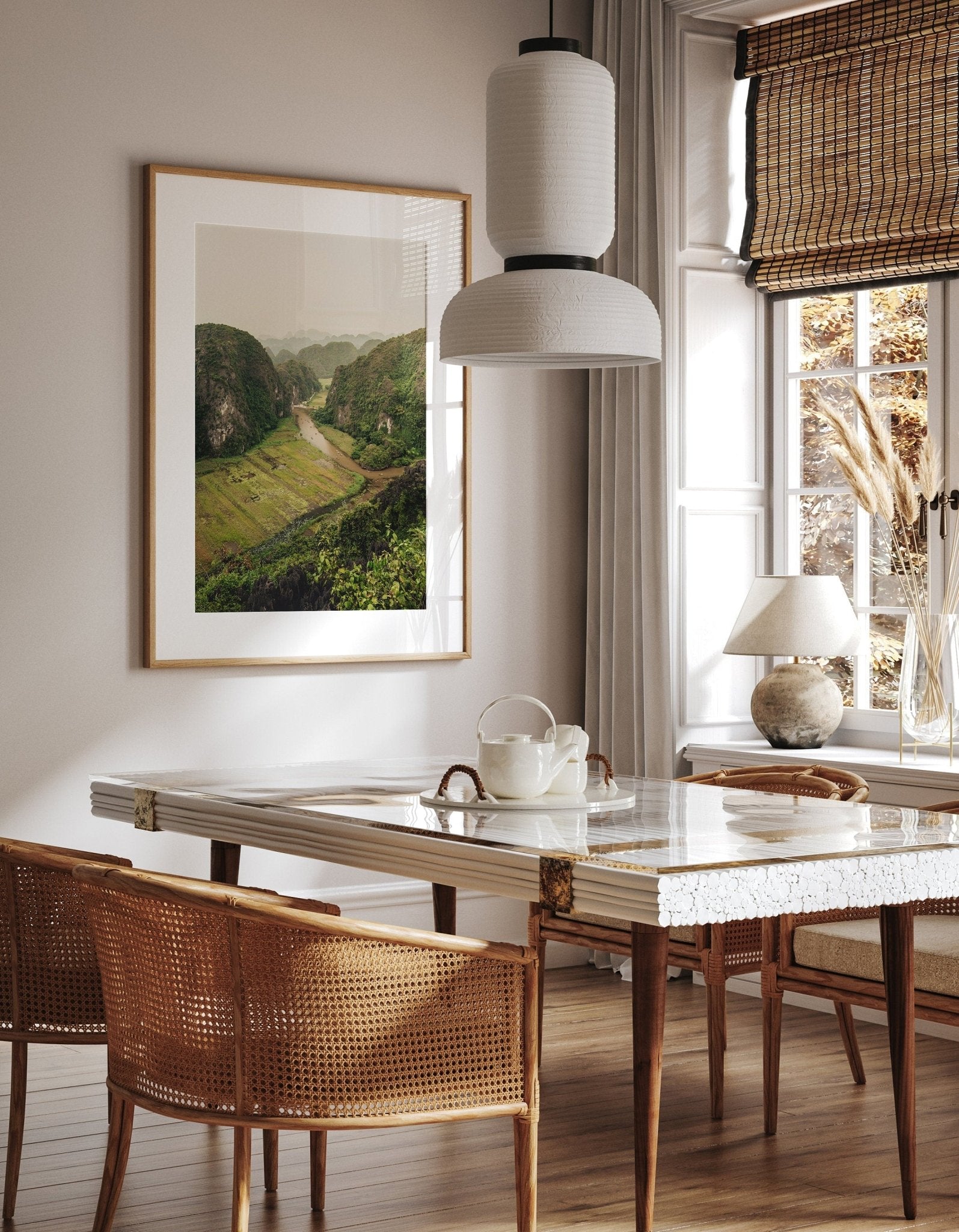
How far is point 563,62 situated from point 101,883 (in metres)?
1.66

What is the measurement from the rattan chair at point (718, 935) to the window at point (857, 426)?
4.06ft

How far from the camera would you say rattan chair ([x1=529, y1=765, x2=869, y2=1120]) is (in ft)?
12.1

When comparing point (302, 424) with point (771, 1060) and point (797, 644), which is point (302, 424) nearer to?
point (797, 644)

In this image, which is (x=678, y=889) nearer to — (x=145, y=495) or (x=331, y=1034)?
(x=331, y=1034)

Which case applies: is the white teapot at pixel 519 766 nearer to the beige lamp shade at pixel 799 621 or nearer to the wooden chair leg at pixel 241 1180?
the wooden chair leg at pixel 241 1180

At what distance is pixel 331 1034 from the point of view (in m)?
2.51

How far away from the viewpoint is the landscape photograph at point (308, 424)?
4.91m

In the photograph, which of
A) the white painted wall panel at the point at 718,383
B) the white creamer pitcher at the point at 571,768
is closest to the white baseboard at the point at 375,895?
the white painted wall panel at the point at 718,383

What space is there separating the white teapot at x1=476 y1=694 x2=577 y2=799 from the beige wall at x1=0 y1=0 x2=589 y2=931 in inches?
74.8

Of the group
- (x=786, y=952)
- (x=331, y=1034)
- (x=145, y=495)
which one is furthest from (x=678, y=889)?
(x=145, y=495)

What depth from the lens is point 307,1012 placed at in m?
2.50

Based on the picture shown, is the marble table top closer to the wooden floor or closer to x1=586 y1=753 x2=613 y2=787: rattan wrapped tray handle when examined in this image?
x1=586 y1=753 x2=613 y2=787: rattan wrapped tray handle

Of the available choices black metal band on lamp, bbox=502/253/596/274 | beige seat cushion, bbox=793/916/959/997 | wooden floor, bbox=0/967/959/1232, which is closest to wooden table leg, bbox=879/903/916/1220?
beige seat cushion, bbox=793/916/959/997

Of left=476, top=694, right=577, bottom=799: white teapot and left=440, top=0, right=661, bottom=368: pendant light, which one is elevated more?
left=440, top=0, right=661, bottom=368: pendant light
